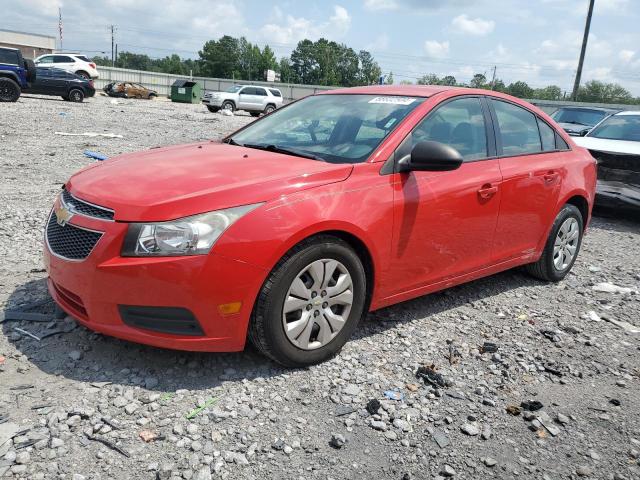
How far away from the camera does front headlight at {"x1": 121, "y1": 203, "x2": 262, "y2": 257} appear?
2.84m

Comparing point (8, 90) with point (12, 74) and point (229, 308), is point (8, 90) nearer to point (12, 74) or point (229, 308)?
point (12, 74)

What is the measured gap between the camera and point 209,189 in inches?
118

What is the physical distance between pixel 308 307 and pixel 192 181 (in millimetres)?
973

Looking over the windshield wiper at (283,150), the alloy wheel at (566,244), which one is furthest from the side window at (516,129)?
the windshield wiper at (283,150)

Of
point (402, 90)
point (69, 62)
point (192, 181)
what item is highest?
point (69, 62)

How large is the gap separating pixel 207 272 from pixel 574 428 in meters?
2.11

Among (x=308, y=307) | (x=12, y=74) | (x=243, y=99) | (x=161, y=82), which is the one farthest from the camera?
(x=161, y=82)

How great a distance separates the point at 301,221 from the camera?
9.96 feet

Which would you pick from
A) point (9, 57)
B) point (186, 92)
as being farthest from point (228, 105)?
point (9, 57)

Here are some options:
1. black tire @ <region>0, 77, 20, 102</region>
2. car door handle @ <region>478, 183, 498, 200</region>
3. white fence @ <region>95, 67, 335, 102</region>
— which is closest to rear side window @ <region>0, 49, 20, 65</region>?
black tire @ <region>0, 77, 20, 102</region>

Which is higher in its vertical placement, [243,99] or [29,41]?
[29,41]

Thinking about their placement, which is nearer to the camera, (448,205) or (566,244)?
(448,205)

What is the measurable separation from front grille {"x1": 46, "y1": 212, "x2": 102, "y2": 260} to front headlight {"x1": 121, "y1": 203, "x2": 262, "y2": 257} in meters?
0.22

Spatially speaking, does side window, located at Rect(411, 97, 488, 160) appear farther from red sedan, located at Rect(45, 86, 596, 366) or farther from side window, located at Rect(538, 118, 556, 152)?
side window, located at Rect(538, 118, 556, 152)
